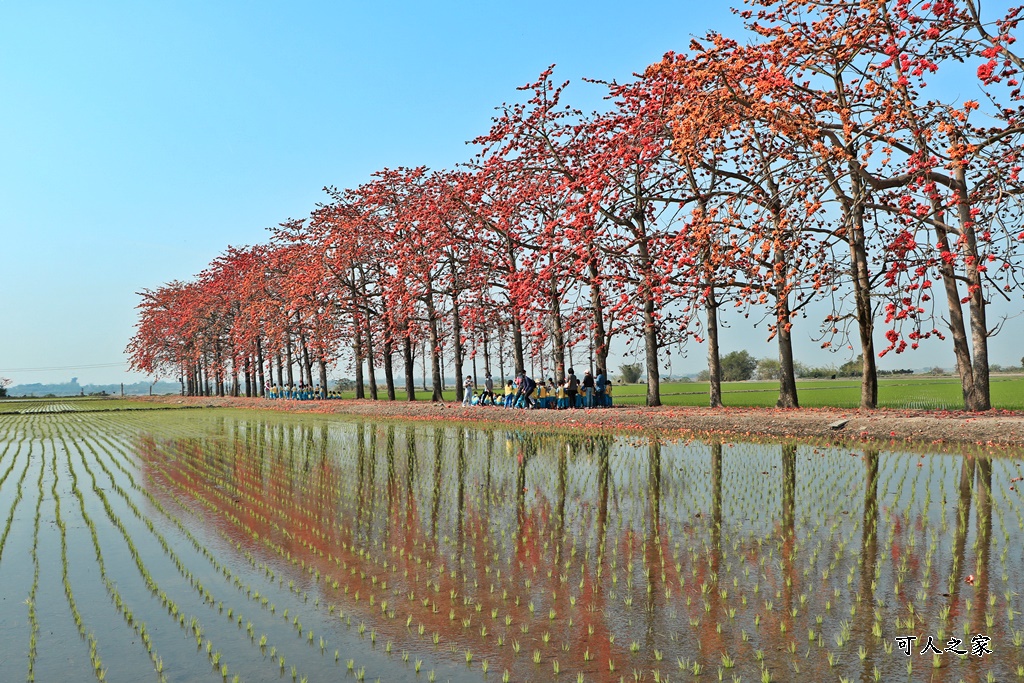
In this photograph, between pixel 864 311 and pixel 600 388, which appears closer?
pixel 864 311

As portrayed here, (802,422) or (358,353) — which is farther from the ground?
(358,353)

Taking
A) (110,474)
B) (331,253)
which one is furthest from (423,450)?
(331,253)

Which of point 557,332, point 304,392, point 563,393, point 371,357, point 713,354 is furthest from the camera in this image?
point 304,392

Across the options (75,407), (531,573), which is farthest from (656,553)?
(75,407)

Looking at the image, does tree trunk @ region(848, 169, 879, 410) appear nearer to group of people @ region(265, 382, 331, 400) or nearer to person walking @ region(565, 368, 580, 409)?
person walking @ region(565, 368, 580, 409)

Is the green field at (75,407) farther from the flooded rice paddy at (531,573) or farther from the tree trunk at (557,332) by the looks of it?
the flooded rice paddy at (531,573)

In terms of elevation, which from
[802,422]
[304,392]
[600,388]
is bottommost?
[802,422]

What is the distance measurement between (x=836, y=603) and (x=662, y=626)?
1675mm

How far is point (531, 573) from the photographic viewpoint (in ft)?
24.6

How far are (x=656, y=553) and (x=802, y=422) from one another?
1264cm

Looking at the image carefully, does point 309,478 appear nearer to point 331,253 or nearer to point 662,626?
point 662,626

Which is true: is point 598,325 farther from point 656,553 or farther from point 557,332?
point 656,553

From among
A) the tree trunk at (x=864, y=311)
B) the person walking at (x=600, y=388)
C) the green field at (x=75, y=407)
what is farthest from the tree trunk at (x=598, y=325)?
the green field at (x=75, y=407)

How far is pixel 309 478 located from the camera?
48.2 ft
